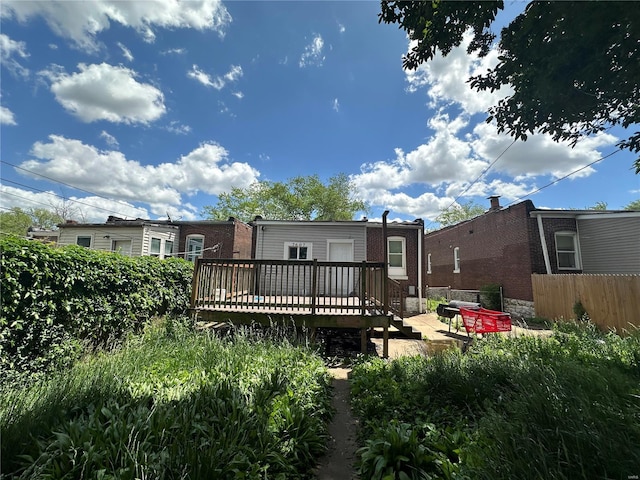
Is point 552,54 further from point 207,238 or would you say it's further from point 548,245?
point 207,238

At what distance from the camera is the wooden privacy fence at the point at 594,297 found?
8.13 meters

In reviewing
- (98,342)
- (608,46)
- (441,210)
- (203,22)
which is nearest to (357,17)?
(203,22)

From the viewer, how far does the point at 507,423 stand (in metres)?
2.04

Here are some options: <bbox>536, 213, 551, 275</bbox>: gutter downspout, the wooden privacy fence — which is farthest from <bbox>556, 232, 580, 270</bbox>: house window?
the wooden privacy fence

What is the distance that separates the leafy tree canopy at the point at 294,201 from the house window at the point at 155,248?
15339 mm

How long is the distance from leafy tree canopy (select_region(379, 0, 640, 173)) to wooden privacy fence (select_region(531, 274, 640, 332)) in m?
6.01

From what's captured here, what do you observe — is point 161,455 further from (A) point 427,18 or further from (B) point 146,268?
(A) point 427,18

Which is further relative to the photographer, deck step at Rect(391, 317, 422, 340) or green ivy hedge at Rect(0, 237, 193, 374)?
deck step at Rect(391, 317, 422, 340)

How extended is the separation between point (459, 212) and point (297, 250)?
33.7m

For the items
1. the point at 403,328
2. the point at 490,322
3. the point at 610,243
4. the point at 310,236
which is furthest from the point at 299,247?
the point at 610,243

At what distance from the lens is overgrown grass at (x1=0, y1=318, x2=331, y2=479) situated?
1945 mm

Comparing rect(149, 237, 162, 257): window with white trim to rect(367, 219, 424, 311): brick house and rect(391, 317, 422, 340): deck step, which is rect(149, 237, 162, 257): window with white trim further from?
rect(391, 317, 422, 340): deck step

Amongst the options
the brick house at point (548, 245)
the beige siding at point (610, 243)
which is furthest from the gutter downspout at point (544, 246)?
the beige siding at point (610, 243)

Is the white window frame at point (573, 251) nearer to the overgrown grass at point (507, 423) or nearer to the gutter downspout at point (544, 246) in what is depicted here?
the gutter downspout at point (544, 246)
